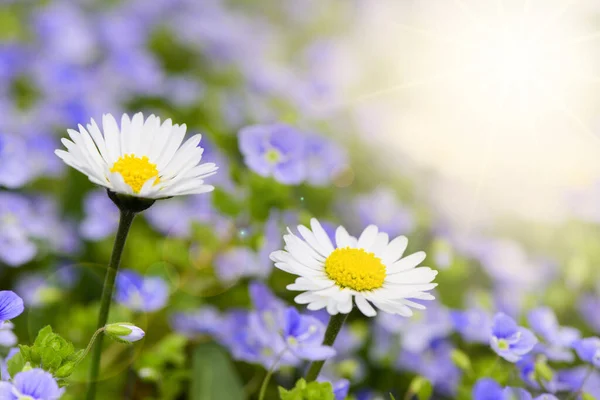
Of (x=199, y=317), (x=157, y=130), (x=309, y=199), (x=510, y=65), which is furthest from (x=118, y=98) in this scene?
(x=157, y=130)

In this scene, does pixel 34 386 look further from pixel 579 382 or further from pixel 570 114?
pixel 570 114

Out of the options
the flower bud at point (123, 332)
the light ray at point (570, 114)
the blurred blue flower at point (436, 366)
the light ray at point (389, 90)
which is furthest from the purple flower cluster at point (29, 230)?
the light ray at point (570, 114)

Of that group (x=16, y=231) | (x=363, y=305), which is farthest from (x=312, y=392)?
(x=16, y=231)

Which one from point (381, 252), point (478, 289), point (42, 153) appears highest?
point (381, 252)

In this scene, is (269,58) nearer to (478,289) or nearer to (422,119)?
(422,119)

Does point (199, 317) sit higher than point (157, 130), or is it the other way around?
point (157, 130)

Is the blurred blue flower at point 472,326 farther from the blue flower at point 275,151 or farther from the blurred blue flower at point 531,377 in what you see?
the blue flower at point 275,151

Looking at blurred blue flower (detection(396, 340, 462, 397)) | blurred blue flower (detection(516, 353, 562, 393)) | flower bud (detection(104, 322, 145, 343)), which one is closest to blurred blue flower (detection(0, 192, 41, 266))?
flower bud (detection(104, 322, 145, 343))

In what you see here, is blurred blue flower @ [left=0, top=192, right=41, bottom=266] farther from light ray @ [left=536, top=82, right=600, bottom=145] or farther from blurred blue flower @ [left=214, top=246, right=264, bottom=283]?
light ray @ [left=536, top=82, right=600, bottom=145]
